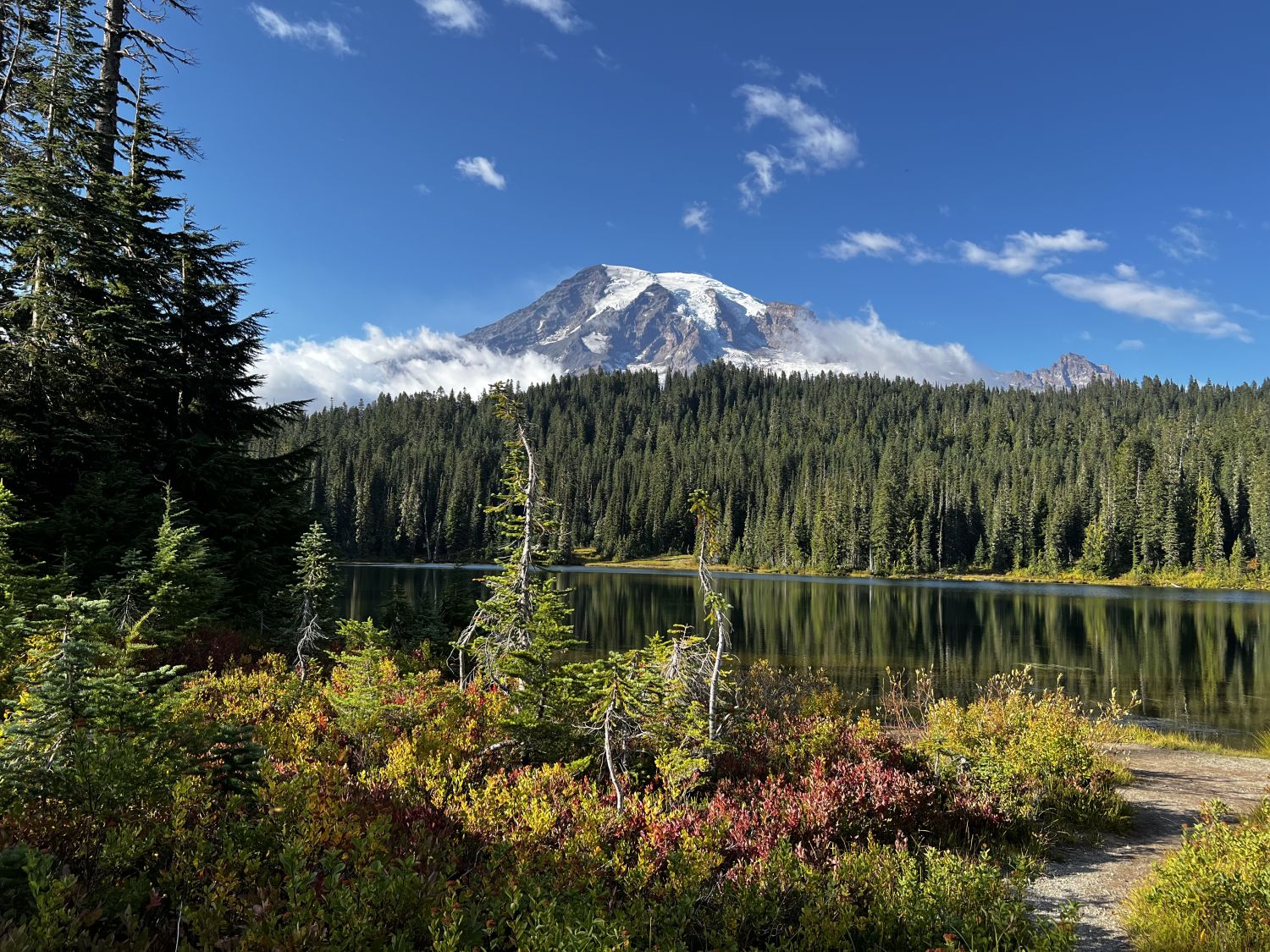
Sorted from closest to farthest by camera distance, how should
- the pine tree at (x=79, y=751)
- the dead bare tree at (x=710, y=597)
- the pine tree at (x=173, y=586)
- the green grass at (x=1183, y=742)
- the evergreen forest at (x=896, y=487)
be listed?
the pine tree at (x=79, y=751)
the dead bare tree at (x=710, y=597)
the pine tree at (x=173, y=586)
the green grass at (x=1183, y=742)
the evergreen forest at (x=896, y=487)

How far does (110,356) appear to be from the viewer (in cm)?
1548

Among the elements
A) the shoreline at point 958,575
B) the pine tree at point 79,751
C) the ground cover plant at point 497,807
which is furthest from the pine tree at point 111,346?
the shoreline at point 958,575

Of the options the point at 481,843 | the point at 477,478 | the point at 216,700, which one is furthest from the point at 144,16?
the point at 477,478

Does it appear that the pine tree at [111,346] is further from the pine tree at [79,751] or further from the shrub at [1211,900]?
the shrub at [1211,900]

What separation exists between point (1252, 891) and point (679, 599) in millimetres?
51686

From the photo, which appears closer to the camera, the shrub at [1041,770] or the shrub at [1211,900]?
the shrub at [1211,900]

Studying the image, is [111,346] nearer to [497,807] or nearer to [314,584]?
[314,584]

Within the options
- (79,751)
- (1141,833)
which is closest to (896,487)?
(1141,833)

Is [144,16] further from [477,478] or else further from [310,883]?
[477,478]

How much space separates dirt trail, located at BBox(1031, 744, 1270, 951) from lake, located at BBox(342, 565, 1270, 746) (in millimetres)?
6113

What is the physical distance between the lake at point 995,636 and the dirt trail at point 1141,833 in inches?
241

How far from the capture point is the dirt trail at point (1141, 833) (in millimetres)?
6355

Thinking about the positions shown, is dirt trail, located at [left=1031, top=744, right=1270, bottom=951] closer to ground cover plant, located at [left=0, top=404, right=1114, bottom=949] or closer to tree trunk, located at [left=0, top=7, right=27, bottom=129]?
ground cover plant, located at [left=0, top=404, right=1114, bottom=949]

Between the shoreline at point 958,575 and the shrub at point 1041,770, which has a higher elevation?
the shrub at point 1041,770
